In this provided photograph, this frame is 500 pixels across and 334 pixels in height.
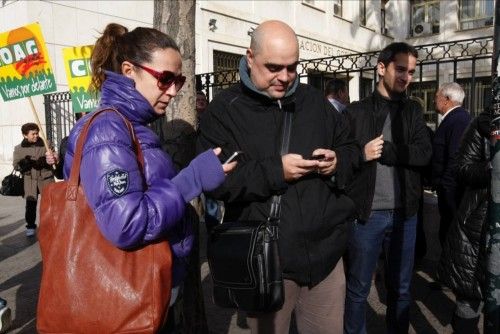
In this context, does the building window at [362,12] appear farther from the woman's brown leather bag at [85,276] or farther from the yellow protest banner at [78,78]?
the woman's brown leather bag at [85,276]

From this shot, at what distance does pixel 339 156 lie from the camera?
2287 mm

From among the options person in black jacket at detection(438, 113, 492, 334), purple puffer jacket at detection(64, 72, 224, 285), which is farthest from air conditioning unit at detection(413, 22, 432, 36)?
purple puffer jacket at detection(64, 72, 224, 285)

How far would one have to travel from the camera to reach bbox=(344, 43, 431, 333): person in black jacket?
9.67ft

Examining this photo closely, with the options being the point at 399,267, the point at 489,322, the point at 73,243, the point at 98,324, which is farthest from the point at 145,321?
the point at 399,267

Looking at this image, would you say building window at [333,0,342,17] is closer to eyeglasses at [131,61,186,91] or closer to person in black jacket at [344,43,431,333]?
person in black jacket at [344,43,431,333]

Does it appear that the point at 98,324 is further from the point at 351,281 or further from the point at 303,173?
the point at 351,281

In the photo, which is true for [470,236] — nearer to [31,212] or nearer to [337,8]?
[31,212]

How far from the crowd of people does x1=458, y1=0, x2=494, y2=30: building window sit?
1992 centimetres

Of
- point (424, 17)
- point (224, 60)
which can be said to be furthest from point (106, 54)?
point (424, 17)

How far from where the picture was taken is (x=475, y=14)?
2033cm

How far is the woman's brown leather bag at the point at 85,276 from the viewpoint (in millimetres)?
1552

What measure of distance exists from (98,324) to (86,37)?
10794mm

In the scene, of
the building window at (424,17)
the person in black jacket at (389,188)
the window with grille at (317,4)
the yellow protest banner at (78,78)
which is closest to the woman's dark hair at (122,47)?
the person in black jacket at (389,188)

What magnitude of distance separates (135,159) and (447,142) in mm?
3909
